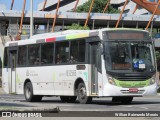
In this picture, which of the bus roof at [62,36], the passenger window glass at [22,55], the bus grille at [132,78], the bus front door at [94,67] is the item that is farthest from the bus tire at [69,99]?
the bus grille at [132,78]

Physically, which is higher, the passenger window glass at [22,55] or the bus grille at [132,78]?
the passenger window glass at [22,55]

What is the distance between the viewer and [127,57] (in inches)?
858

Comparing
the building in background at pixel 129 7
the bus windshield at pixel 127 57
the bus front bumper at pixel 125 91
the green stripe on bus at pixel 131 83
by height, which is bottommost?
the bus front bumper at pixel 125 91

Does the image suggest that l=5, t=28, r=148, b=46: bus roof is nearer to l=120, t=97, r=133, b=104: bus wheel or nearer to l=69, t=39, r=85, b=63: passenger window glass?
l=69, t=39, r=85, b=63: passenger window glass

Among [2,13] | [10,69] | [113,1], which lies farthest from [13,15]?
[10,69]

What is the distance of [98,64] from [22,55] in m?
6.34

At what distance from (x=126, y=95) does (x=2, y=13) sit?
7106cm

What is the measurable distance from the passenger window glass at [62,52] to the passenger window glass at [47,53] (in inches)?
18.0

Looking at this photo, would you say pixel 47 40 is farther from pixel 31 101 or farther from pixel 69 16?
pixel 69 16

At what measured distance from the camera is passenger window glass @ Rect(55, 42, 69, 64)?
78.3 feet

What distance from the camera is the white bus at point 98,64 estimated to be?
21.7 metres

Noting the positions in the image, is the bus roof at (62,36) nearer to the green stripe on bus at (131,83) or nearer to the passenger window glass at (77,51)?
the passenger window glass at (77,51)

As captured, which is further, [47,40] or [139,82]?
[47,40]

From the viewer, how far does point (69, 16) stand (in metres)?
95.2
